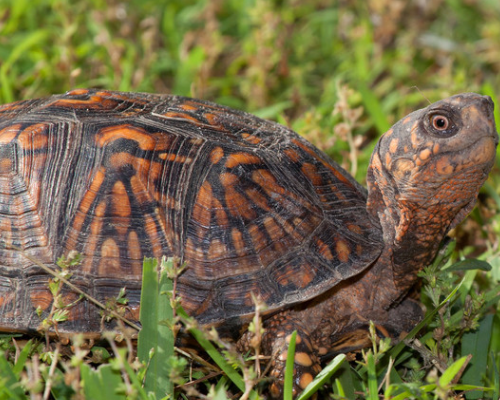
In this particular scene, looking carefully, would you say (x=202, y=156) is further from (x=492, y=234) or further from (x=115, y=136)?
(x=492, y=234)

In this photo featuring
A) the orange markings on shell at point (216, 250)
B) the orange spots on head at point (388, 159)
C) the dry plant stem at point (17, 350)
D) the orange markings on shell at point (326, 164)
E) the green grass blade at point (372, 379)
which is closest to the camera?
the green grass blade at point (372, 379)

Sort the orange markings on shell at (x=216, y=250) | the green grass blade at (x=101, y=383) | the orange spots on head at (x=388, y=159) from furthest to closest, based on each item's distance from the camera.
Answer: the orange spots on head at (x=388, y=159), the orange markings on shell at (x=216, y=250), the green grass blade at (x=101, y=383)

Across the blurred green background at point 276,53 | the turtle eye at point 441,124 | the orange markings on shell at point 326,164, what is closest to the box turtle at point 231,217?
the turtle eye at point 441,124

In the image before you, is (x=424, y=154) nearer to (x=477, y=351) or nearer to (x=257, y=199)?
(x=257, y=199)

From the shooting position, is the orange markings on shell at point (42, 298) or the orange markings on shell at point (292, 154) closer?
the orange markings on shell at point (42, 298)

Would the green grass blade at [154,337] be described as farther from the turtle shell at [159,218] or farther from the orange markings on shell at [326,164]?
the orange markings on shell at [326,164]

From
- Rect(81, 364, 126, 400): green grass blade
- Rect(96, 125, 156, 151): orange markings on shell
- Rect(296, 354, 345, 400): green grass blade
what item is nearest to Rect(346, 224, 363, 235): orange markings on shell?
Rect(296, 354, 345, 400): green grass blade

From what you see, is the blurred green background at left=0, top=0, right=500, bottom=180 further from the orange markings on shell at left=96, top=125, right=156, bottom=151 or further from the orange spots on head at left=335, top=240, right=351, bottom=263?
the orange markings on shell at left=96, top=125, right=156, bottom=151
